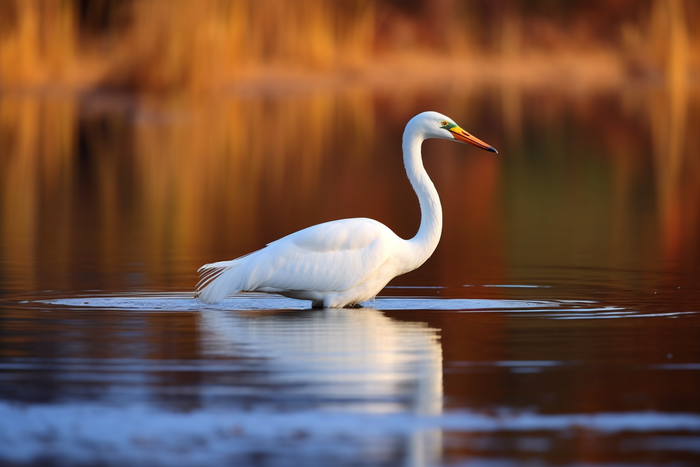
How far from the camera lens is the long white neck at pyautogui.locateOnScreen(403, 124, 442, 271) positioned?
9250mm

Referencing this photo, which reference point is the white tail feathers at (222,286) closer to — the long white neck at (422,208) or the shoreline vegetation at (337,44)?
the long white neck at (422,208)

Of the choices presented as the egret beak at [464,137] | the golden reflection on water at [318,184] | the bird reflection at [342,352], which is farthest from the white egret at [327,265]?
the golden reflection on water at [318,184]

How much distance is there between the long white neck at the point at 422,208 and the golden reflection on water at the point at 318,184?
0.95 metres

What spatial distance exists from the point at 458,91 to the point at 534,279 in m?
27.6

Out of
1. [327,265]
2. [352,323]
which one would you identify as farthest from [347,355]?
[327,265]

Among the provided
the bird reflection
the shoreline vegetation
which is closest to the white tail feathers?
the bird reflection

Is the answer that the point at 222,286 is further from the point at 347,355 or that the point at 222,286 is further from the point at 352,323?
the point at 347,355

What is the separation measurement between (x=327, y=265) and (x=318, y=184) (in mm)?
9223

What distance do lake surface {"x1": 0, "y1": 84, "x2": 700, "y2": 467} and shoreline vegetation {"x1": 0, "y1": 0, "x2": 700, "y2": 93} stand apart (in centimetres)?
629

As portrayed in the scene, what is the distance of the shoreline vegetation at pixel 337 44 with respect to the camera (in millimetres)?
27312

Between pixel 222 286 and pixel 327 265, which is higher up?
pixel 327 265

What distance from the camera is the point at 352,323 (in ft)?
27.6

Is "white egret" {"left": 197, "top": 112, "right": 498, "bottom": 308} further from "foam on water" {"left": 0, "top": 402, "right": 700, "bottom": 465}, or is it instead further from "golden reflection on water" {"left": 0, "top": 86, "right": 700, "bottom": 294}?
"foam on water" {"left": 0, "top": 402, "right": 700, "bottom": 465}

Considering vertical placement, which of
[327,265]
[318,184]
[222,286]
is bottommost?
[222,286]
